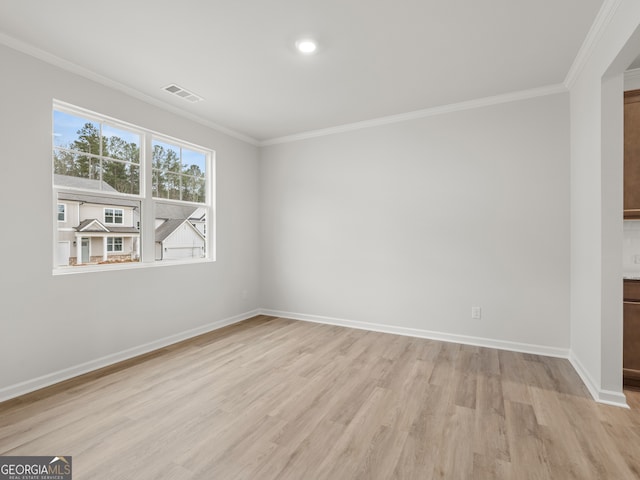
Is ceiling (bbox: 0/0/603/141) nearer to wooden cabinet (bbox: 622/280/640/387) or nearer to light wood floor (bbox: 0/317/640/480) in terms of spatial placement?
wooden cabinet (bbox: 622/280/640/387)

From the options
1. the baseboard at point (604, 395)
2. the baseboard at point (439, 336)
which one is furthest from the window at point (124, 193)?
the baseboard at point (604, 395)

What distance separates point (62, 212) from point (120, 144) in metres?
0.94

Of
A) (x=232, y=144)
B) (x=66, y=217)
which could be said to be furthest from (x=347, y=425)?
→ (x=232, y=144)

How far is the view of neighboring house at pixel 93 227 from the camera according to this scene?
2855mm

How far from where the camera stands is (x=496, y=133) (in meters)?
3.50

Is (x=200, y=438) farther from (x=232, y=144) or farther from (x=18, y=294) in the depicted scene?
(x=232, y=144)

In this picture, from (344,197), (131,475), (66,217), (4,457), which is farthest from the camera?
(344,197)

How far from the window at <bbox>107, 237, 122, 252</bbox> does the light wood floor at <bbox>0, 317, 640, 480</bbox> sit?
3.96 feet

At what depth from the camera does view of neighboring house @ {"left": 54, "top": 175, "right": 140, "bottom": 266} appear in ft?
9.37

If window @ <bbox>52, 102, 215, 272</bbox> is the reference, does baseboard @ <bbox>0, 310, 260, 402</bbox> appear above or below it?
below

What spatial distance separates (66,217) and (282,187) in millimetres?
2817

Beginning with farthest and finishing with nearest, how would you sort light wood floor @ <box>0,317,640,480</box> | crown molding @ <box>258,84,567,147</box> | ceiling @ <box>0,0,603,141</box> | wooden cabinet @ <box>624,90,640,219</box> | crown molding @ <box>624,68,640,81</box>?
1. crown molding @ <box>258,84,567,147</box>
2. crown molding @ <box>624,68,640,81</box>
3. wooden cabinet @ <box>624,90,640,219</box>
4. ceiling @ <box>0,0,603,141</box>
5. light wood floor @ <box>0,317,640,480</box>

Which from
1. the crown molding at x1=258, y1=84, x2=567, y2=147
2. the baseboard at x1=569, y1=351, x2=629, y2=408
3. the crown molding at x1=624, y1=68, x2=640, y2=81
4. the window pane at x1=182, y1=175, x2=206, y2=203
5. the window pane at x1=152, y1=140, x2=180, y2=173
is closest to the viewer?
the baseboard at x1=569, y1=351, x2=629, y2=408

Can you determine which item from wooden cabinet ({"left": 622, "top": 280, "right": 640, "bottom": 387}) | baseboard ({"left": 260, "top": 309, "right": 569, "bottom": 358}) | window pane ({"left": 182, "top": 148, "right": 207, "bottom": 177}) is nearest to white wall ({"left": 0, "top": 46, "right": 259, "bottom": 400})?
A: window pane ({"left": 182, "top": 148, "right": 207, "bottom": 177})
